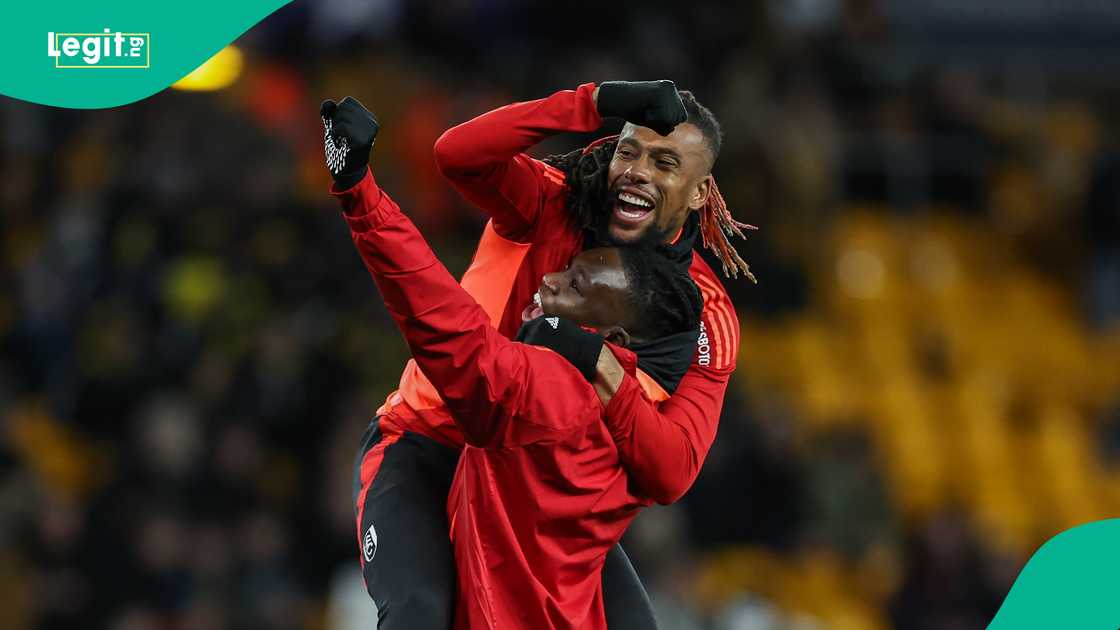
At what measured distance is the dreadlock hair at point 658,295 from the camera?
372cm

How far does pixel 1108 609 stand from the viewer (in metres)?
4.80

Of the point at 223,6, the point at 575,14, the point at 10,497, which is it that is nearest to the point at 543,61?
the point at 575,14

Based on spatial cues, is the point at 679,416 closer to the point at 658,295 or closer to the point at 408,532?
the point at 658,295

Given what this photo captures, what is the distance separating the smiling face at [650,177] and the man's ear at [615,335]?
0.33m

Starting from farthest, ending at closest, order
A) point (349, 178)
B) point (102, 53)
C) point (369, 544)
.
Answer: point (102, 53), point (369, 544), point (349, 178)

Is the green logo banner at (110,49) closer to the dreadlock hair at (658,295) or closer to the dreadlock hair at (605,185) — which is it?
the dreadlock hair at (605,185)

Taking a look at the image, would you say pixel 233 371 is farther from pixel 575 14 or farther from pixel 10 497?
pixel 575 14

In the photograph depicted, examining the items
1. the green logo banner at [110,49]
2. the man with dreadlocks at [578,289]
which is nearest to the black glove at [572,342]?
the man with dreadlocks at [578,289]

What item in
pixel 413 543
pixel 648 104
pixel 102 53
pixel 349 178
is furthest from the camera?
pixel 102 53

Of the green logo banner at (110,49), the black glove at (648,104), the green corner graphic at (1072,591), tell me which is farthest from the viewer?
the green corner graphic at (1072,591)

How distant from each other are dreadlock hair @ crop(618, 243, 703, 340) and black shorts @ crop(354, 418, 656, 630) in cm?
61

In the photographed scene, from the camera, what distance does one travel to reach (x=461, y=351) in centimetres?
346

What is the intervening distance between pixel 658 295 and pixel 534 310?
284 millimetres

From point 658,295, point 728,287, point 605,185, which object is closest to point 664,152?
point 605,185
